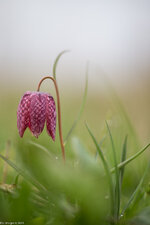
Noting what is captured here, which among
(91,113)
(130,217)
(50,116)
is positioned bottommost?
(91,113)

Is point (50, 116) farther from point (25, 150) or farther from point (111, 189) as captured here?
point (111, 189)

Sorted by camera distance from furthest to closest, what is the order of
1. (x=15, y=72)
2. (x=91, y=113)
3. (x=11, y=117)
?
(x=15, y=72) → (x=91, y=113) → (x=11, y=117)

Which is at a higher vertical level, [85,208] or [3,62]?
[3,62]

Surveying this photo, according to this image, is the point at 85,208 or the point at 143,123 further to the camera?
the point at 143,123

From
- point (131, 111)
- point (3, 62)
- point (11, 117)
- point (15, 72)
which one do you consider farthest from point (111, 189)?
point (15, 72)

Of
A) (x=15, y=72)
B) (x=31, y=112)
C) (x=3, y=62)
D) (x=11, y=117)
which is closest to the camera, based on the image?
(x=31, y=112)
